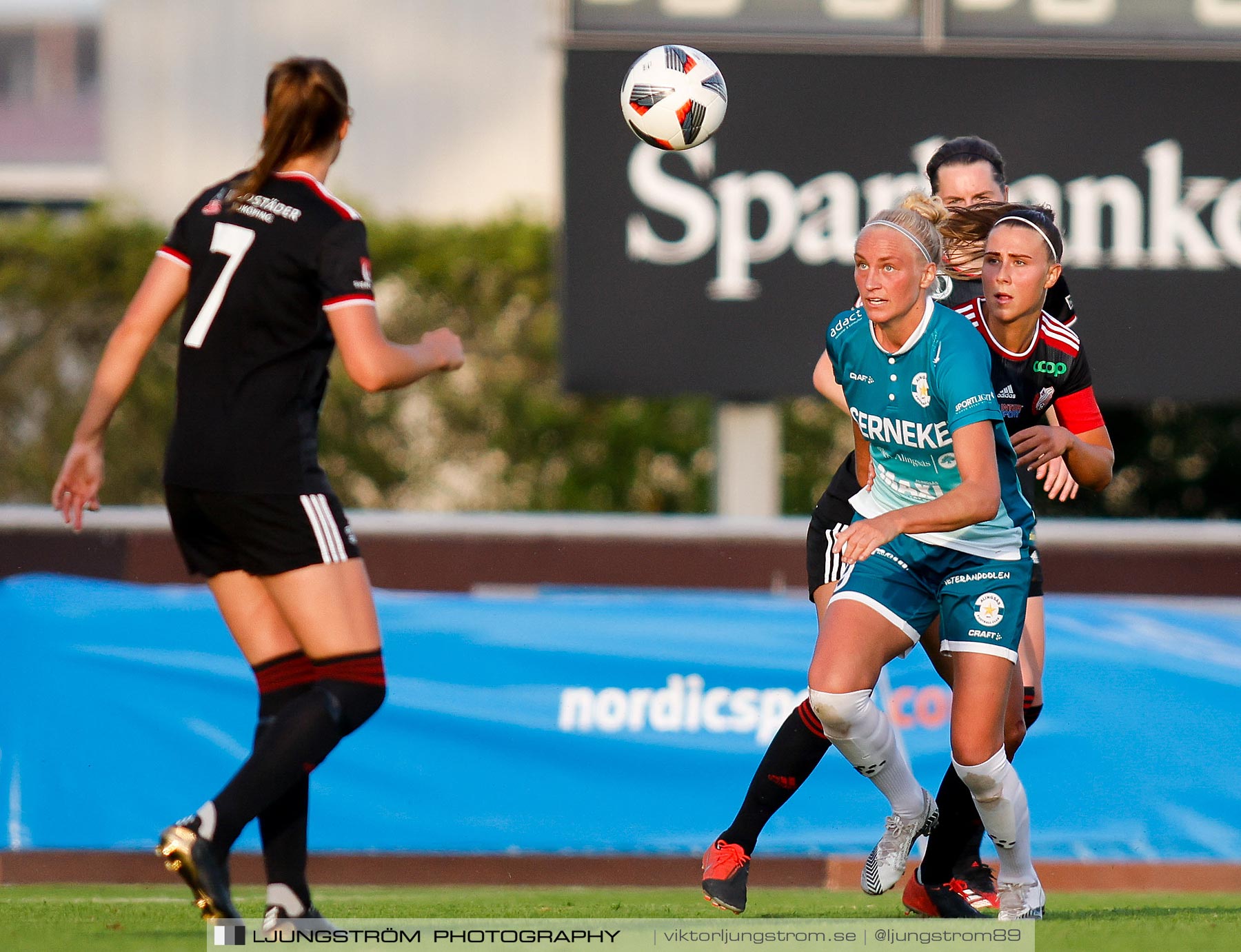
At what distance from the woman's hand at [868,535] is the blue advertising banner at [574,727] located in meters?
3.10

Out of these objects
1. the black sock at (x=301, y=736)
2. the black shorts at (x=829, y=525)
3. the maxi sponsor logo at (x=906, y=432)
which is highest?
the maxi sponsor logo at (x=906, y=432)

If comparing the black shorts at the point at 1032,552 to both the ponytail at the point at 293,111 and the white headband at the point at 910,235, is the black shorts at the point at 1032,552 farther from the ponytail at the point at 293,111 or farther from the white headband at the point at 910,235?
the ponytail at the point at 293,111

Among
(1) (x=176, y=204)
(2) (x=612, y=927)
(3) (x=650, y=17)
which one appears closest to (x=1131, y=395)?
(3) (x=650, y=17)

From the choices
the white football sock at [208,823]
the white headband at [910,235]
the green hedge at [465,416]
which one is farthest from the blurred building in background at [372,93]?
the white football sock at [208,823]

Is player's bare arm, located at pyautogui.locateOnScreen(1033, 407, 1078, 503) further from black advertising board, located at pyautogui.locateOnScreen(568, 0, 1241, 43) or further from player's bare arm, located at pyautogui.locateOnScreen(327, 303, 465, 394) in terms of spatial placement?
black advertising board, located at pyautogui.locateOnScreen(568, 0, 1241, 43)

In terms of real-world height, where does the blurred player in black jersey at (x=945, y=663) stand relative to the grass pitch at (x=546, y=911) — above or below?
above

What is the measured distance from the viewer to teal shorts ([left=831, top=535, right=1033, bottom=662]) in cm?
445

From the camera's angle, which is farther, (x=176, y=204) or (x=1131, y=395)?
(x=176, y=204)

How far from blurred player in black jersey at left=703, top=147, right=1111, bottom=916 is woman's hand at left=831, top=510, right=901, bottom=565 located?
604 millimetres

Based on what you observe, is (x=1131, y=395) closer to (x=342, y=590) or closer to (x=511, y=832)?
(x=511, y=832)

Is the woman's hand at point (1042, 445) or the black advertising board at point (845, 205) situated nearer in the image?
the woman's hand at point (1042, 445)

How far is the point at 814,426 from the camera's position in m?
11.5

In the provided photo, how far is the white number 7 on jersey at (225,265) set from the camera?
4125mm

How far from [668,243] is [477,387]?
11.3ft
